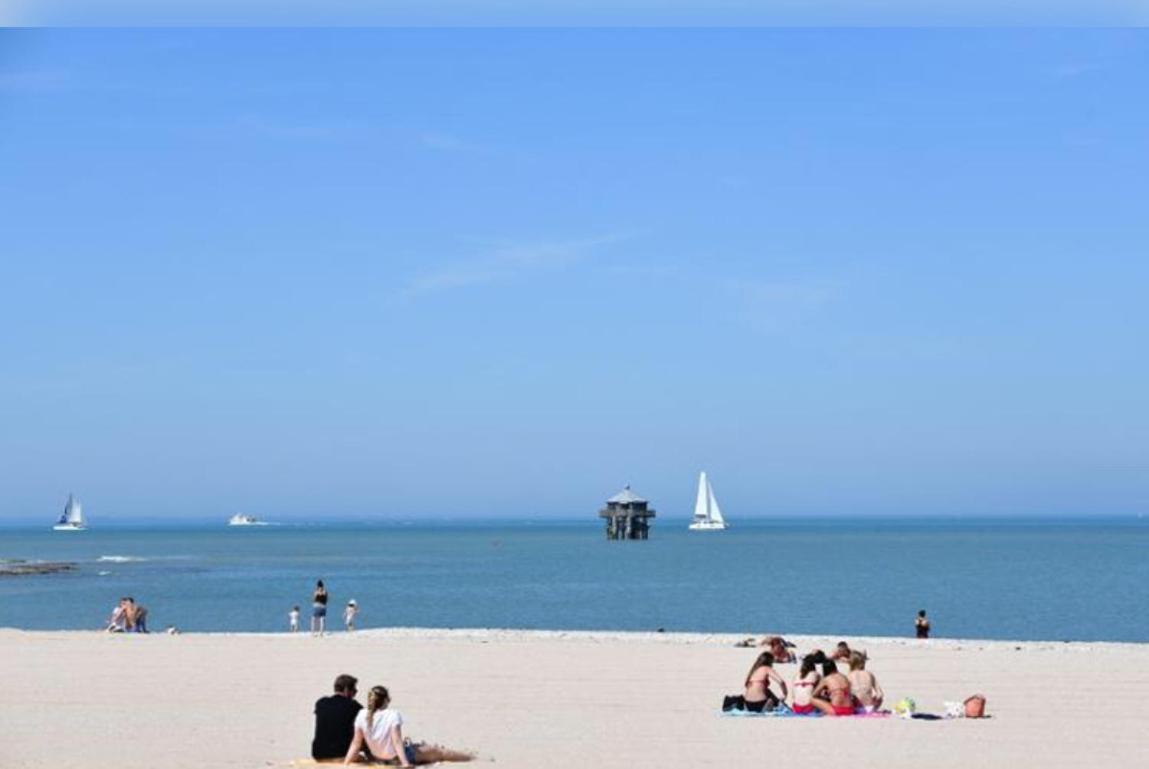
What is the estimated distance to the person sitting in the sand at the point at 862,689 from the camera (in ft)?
57.5

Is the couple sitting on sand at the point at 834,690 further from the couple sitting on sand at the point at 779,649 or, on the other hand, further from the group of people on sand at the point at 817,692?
the couple sitting on sand at the point at 779,649

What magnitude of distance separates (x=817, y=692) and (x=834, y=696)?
238mm

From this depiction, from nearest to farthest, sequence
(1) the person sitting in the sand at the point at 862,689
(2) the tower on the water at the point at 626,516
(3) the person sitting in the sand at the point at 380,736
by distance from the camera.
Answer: (3) the person sitting in the sand at the point at 380,736
(1) the person sitting in the sand at the point at 862,689
(2) the tower on the water at the point at 626,516

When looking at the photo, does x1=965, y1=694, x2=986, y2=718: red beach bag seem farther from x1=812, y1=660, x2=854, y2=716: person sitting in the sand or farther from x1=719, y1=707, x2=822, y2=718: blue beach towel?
x1=719, y1=707, x2=822, y2=718: blue beach towel

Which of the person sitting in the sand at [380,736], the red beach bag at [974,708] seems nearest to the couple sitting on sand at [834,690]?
the red beach bag at [974,708]

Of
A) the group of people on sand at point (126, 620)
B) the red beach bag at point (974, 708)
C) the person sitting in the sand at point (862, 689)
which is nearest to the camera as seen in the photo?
the red beach bag at point (974, 708)

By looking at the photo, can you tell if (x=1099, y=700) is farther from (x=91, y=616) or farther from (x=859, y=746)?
(x=91, y=616)

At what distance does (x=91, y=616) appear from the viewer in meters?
51.7

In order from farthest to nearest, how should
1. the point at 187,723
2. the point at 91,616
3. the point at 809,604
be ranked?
the point at 809,604, the point at 91,616, the point at 187,723

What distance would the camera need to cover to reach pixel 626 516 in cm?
14525

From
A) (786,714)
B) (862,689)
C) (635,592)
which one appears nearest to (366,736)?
(786,714)

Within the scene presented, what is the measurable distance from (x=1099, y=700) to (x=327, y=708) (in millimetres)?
9847

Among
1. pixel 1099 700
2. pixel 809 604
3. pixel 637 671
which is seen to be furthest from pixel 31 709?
pixel 809 604

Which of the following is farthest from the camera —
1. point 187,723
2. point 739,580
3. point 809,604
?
point 739,580
